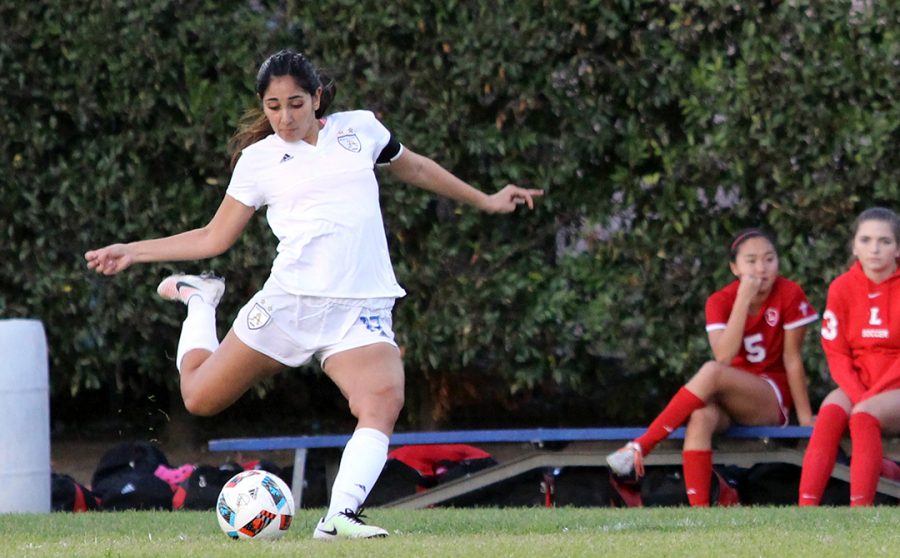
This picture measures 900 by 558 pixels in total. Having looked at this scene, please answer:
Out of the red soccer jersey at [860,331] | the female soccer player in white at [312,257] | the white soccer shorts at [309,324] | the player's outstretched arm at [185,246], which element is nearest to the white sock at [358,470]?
the female soccer player in white at [312,257]

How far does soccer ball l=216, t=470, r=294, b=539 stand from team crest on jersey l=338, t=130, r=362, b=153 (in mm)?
1309

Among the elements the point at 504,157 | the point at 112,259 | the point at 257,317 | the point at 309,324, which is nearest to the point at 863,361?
the point at 504,157

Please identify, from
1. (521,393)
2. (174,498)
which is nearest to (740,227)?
(521,393)

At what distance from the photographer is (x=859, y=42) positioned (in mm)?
8805

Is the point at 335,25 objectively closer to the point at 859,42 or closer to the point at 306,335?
the point at 859,42

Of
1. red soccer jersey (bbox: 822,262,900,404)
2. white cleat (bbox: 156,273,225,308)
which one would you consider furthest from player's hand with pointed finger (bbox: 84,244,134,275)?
red soccer jersey (bbox: 822,262,900,404)

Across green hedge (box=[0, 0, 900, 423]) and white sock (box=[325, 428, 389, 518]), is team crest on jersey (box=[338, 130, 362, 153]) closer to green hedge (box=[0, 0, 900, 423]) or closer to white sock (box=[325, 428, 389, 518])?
white sock (box=[325, 428, 389, 518])

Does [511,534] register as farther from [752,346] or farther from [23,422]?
[23,422]

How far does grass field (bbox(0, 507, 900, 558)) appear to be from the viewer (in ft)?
17.3

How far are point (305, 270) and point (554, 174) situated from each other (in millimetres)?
3602

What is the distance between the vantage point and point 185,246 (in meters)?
6.39

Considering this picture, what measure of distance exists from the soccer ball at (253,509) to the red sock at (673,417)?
275cm

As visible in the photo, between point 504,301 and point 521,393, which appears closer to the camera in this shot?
point 504,301

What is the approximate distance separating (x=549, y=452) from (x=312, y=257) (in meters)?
2.80
